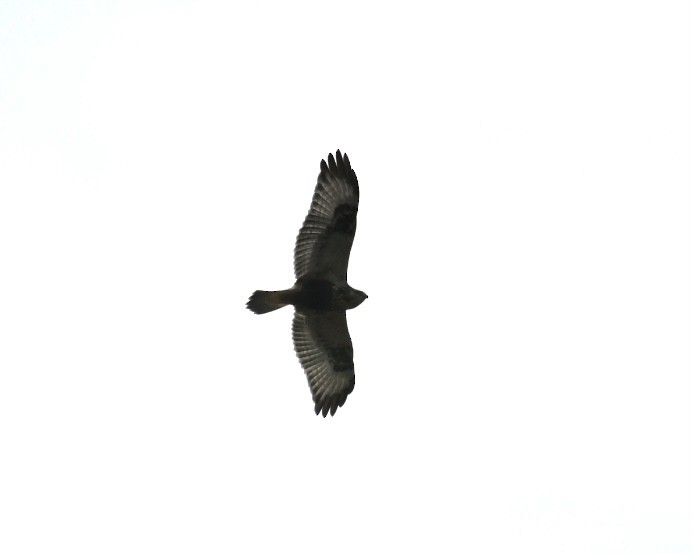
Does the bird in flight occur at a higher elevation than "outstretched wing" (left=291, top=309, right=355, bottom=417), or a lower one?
higher

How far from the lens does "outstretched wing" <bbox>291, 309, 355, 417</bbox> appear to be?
20.8 m

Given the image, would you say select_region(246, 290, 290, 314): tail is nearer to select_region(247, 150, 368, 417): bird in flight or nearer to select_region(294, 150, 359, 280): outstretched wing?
select_region(247, 150, 368, 417): bird in flight

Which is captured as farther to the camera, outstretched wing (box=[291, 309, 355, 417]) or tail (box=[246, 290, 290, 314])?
outstretched wing (box=[291, 309, 355, 417])

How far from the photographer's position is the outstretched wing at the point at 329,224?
19656 mm

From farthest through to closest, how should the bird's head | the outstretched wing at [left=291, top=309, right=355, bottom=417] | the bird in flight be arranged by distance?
the outstretched wing at [left=291, top=309, right=355, bottom=417] < the bird's head < the bird in flight

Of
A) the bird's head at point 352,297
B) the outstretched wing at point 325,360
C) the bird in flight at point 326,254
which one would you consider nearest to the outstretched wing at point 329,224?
the bird in flight at point 326,254

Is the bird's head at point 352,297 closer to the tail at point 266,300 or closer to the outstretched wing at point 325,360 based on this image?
the outstretched wing at point 325,360

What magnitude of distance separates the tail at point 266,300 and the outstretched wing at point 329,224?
0.36 meters

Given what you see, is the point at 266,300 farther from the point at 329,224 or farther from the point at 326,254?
the point at 329,224

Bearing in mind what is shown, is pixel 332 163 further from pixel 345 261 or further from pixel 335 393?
pixel 335 393

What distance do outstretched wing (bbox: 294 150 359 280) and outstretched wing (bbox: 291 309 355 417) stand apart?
3.91 ft

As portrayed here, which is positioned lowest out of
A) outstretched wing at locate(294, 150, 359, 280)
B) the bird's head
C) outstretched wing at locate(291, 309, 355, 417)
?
outstretched wing at locate(291, 309, 355, 417)

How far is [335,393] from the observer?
2106cm

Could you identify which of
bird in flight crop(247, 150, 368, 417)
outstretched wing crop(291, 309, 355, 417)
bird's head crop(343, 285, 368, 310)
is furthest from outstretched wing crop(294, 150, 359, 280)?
outstretched wing crop(291, 309, 355, 417)
